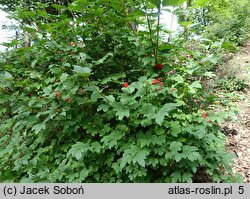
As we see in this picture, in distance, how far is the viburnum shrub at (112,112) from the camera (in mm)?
2248

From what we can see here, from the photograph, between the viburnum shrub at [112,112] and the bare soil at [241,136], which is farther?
the bare soil at [241,136]

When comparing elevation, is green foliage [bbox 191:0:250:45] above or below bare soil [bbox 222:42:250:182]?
above

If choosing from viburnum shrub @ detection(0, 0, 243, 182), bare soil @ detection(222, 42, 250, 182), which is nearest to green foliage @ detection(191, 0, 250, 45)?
bare soil @ detection(222, 42, 250, 182)

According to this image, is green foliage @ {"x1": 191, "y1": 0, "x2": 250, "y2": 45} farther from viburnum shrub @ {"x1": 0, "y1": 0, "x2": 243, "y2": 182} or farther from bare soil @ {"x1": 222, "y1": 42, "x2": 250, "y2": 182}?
viburnum shrub @ {"x1": 0, "y1": 0, "x2": 243, "y2": 182}

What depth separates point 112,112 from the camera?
2527 millimetres

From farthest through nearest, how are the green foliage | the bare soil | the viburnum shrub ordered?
1. the green foliage
2. the bare soil
3. the viburnum shrub

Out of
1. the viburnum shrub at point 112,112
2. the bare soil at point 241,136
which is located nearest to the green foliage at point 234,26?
the bare soil at point 241,136

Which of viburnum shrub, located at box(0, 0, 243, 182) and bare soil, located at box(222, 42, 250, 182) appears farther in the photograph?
bare soil, located at box(222, 42, 250, 182)

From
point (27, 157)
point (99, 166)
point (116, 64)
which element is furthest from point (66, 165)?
point (116, 64)

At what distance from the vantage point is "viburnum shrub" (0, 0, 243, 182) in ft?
7.38

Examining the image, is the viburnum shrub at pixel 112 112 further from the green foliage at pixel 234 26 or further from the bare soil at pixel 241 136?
the green foliage at pixel 234 26

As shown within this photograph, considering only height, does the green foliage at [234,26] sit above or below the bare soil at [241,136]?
above

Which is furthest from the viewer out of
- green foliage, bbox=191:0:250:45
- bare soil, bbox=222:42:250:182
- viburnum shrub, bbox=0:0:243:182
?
green foliage, bbox=191:0:250:45

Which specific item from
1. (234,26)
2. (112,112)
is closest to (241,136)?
(112,112)
